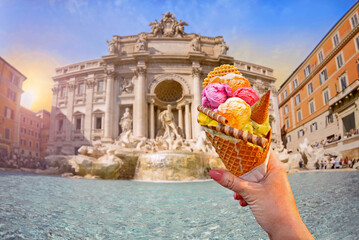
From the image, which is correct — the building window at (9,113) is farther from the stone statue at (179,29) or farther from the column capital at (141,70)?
the stone statue at (179,29)

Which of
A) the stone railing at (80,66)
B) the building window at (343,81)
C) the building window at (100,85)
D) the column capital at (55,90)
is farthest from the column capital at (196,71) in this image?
the column capital at (55,90)

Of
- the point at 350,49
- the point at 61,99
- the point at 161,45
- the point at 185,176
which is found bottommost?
the point at 185,176

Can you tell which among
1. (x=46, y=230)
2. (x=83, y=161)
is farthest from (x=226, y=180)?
(x=83, y=161)

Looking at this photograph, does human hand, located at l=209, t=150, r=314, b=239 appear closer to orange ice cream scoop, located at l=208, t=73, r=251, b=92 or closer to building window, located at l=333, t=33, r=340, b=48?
orange ice cream scoop, located at l=208, t=73, r=251, b=92

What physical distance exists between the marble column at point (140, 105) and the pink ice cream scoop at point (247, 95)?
20.4m

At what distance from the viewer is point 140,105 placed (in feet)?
74.4

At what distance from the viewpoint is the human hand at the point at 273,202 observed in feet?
3.64

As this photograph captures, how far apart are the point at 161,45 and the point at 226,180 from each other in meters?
25.9

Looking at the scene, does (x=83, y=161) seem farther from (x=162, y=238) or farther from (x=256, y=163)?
(x=256, y=163)

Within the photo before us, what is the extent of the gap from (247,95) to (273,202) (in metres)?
0.79

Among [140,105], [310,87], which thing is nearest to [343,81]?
[310,87]

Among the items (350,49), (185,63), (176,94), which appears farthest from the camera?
(176,94)

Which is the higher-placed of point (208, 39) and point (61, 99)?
point (208, 39)

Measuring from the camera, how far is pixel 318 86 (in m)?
26.5
